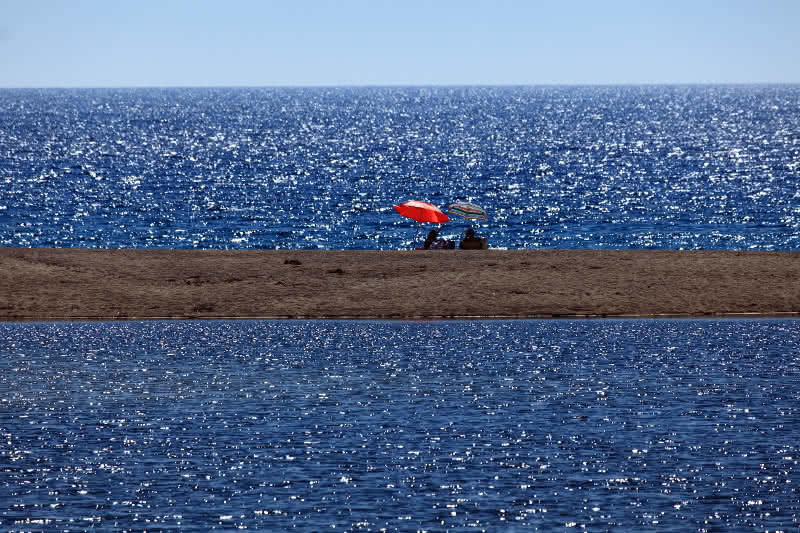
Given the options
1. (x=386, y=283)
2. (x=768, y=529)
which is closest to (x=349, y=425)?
(x=768, y=529)

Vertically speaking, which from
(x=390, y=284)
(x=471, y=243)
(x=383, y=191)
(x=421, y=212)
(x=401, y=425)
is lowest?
(x=383, y=191)

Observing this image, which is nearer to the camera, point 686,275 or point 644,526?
point 644,526

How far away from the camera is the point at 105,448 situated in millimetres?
25188

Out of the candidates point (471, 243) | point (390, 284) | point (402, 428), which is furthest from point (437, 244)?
point (402, 428)

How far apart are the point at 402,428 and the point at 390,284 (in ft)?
64.4

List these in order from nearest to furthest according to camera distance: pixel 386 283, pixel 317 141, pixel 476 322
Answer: pixel 476 322 → pixel 386 283 → pixel 317 141

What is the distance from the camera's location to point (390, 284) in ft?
151

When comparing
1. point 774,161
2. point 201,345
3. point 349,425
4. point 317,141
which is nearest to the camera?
point 349,425

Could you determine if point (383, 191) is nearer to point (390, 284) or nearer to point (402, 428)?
point (390, 284)

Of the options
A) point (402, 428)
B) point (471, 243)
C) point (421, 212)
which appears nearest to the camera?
point (402, 428)

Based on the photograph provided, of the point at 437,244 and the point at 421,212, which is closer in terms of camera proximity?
the point at 437,244

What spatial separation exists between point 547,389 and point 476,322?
11.3m

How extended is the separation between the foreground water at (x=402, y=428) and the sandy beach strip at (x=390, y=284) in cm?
288

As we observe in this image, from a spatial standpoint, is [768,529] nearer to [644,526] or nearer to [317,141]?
[644,526]
